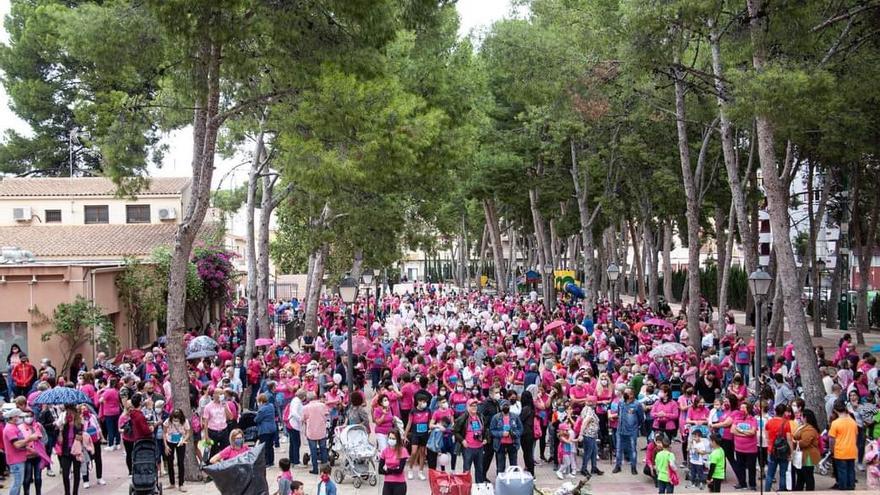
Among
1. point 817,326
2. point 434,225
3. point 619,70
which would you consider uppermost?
point 619,70

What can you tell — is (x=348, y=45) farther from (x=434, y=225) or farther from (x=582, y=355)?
(x=434, y=225)

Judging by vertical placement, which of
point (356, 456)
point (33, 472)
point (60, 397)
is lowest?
point (356, 456)

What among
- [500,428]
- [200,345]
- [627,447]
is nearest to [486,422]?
[500,428]

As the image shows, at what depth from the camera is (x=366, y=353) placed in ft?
71.8

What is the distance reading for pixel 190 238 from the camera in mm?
13695

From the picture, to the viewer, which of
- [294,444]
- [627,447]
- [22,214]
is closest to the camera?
[627,447]

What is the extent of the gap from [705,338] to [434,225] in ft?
66.7

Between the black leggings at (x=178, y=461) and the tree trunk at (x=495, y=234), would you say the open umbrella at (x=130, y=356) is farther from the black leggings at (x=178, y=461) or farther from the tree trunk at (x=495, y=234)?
the tree trunk at (x=495, y=234)

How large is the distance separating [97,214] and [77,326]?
16.9 m

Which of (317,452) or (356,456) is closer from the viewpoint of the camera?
(356,456)

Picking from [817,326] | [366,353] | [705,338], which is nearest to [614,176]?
[817,326]

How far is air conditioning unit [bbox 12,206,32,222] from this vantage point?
37625mm

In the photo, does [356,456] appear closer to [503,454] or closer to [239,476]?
[503,454]

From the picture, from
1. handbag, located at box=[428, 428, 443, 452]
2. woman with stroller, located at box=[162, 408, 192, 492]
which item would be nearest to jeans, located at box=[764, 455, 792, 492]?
handbag, located at box=[428, 428, 443, 452]
